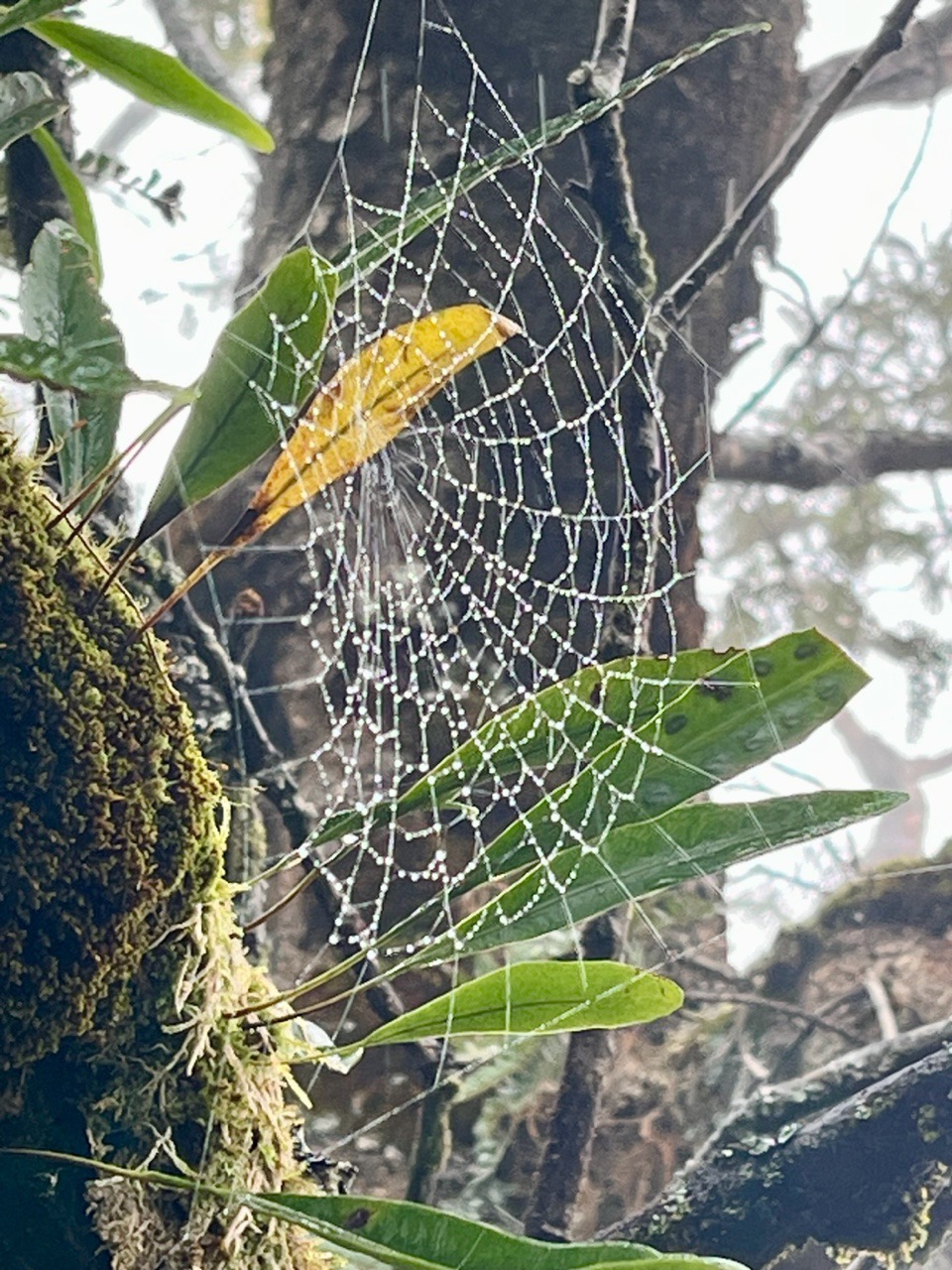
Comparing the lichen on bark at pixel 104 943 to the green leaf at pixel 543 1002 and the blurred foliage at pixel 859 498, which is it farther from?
the blurred foliage at pixel 859 498

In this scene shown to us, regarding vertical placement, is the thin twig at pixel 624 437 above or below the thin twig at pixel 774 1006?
above

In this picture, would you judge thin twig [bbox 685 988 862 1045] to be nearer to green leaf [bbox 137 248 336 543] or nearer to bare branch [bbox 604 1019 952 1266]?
bare branch [bbox 604 1019 952 1266]

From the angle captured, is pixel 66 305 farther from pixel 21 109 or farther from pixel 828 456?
pixel 828 456

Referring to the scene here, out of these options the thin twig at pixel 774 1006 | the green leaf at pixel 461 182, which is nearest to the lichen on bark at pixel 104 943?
the green leaf at pixel 461 182

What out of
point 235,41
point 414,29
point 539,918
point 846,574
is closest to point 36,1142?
point 539,918

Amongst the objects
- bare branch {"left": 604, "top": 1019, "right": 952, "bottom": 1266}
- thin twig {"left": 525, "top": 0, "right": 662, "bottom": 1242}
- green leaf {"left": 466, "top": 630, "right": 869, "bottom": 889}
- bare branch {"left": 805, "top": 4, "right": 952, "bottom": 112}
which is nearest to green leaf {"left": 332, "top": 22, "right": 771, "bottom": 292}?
thin twig {"left": 525, "top": 0, "right": 662, "bottom": 1242}

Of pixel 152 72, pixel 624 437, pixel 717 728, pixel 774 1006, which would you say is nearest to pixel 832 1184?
pixel 774 1006
